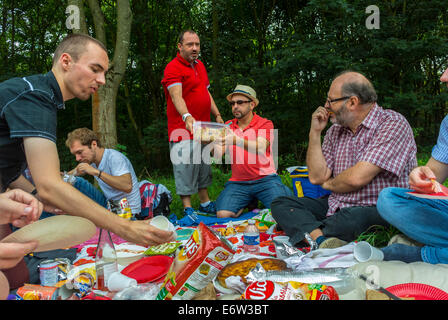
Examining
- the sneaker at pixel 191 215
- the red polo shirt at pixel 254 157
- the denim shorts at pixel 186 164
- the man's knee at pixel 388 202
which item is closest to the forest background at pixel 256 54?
the denim shorts at pixel 186 164

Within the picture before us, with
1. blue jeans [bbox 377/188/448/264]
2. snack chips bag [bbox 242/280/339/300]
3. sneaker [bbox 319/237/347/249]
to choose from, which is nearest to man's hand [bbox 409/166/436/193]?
blue jeans [bbox 377/188/448/264]

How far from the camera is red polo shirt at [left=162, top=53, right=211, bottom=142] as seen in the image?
409 centimetres

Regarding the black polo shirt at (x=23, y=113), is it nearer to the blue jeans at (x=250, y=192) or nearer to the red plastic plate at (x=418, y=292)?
the red plastic plate at (x=418, y=292)

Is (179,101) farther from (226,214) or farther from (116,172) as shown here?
(226,214)

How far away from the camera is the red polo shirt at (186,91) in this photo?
4090mm

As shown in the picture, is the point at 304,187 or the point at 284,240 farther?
the point at 304,187

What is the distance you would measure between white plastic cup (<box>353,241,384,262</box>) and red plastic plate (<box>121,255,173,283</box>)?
110 cm

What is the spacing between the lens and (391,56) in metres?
6.55

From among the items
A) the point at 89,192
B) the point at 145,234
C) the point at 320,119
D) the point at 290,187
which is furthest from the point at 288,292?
the point at 290,187

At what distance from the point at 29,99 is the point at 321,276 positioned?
1644 millimetres

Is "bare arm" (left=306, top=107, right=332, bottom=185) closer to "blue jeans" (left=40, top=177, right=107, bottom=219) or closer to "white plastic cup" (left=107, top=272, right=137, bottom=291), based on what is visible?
"white plastic cup" (left=107, top=272, right=137, bottom=291)

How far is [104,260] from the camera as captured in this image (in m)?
1.93

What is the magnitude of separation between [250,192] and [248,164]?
32 centimetres
